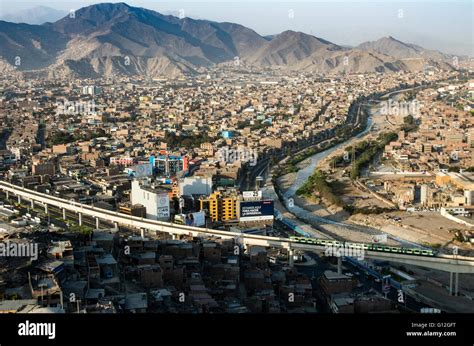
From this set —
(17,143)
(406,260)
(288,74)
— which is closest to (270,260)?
(406,260)

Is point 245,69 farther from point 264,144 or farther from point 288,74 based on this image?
point 264,144

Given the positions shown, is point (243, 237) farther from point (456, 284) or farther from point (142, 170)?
point (142, 170)

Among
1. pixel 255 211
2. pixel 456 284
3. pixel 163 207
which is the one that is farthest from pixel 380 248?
pixel 163 207

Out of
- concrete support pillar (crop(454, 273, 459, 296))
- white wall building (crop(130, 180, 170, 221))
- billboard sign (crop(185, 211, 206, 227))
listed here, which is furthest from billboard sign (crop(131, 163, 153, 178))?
concrete support pillar (crop(454, 273, 459, 296))

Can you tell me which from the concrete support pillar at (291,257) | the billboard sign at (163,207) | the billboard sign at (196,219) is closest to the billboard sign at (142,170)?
the billboard sign at (163,207)

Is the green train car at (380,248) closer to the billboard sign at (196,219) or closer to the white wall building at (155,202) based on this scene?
the billboard sign at (196,219)
